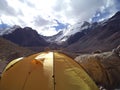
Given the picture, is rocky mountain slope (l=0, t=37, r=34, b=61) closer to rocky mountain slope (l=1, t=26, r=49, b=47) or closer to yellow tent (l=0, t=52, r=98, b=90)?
yellow tent (l=0, t=52, r=98, b=90)

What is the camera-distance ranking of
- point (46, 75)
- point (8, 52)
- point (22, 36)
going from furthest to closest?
point (22, 36) < point (8, 52) < point (46, 75)

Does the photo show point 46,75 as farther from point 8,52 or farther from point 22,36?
point 22,36

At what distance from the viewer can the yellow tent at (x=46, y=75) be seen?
776cm

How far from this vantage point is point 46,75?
7.89 meters

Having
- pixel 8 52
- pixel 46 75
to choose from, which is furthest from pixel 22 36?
pixel 46 75

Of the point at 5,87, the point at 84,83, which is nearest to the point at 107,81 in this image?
the point at 84,83

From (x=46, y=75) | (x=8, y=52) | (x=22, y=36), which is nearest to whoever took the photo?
(x=46, y=75)

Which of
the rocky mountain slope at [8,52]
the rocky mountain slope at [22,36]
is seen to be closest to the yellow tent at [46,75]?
the rocky mountain slope at [8,52]

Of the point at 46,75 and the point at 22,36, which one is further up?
the point at 22,36

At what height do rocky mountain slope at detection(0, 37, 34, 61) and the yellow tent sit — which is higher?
rocky mountain slope at detection(0, 37, 34, 61)

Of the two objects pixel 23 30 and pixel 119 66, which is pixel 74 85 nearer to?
pixel 119 66

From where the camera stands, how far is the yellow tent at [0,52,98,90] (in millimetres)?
7762

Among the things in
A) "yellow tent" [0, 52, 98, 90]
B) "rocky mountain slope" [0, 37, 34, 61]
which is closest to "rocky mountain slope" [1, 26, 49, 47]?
"rocky mountain slope" [0, 37, 34, 61]

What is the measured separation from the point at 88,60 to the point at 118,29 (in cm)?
15534
